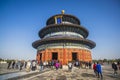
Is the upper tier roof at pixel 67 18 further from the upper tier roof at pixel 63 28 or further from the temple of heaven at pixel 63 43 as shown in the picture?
the upper tier roof at pixel 63 28

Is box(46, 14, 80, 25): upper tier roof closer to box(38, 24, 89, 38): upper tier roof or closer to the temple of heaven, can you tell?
the temple of heaven

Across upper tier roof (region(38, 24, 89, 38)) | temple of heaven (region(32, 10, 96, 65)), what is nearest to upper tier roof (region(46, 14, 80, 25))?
temple of heaven (region(32, 10, 96, 65))

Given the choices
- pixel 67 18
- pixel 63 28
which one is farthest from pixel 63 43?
pixel 67 18

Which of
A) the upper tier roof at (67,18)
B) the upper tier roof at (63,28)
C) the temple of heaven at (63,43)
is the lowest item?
the temple of heaven at (63,43)

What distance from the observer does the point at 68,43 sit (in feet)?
81.7

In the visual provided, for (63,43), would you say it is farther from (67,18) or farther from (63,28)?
(67,18)

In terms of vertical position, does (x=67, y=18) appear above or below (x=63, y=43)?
above

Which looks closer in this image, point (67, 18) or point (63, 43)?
point (63, 43)

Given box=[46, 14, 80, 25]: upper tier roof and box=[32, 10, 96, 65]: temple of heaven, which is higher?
box=[46, 14, 80, 25]: upper tier roof

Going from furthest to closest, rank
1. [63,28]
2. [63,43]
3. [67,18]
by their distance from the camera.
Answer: [67,18]
[63,28]
[63,43]

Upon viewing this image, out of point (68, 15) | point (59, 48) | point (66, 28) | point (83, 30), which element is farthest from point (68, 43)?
point (68, 15)

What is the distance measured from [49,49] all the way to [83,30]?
10.1m

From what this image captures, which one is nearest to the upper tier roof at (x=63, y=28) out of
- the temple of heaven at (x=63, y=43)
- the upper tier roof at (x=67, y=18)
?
the temple of heaven at (x=63, y=43)

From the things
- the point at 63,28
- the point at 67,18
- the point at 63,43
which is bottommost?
the point at 63,43
